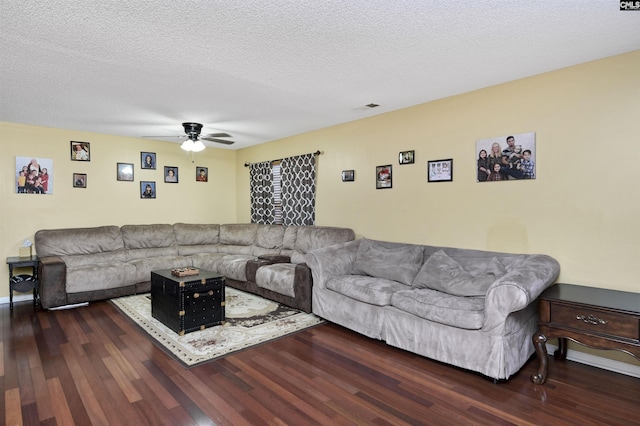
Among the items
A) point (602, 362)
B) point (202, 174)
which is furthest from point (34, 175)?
point (602, 362)

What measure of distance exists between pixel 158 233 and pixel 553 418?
19.0 ft

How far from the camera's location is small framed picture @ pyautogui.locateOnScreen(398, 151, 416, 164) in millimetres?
4246

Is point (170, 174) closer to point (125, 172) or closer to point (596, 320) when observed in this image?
point (125, 172)

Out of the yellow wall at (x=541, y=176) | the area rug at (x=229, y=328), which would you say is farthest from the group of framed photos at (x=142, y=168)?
the yellow wall at (x=541, y=176)

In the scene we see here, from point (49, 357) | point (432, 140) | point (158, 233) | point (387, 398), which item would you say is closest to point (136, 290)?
point (158, 233)

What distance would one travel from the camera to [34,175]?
5.14 m

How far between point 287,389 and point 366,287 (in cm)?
133

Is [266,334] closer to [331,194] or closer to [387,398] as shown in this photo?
[387,398]

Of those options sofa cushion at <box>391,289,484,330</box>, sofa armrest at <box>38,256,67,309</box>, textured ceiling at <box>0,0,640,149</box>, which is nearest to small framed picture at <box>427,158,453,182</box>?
textured ceiling at <box>0,0,640,149</box>

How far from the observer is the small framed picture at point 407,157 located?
4246 millimetres

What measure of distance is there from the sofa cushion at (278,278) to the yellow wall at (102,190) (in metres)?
2.77

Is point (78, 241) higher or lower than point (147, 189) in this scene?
lower

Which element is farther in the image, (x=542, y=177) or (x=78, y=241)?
(x=78, y=241)

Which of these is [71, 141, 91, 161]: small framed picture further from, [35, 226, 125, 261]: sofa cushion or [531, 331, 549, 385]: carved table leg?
[531, 331, 549, 385]: carved table leg
